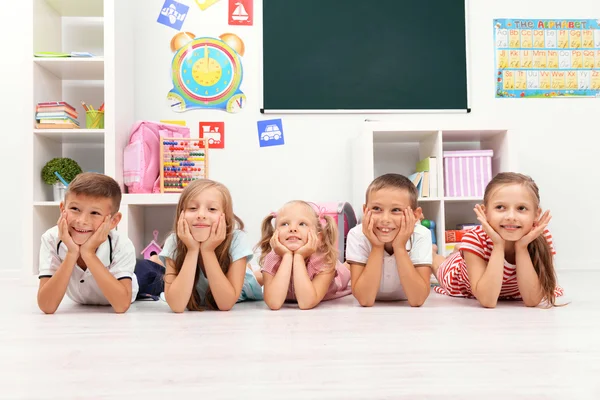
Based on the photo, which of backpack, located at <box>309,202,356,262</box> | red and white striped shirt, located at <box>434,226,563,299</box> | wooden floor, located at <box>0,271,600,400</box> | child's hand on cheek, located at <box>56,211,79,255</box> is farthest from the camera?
backpack, located at <box>309,202,356,262</box>

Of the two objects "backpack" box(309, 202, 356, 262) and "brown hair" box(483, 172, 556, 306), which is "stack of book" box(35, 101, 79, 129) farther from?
"brown hair" box(483, 172, 556, 306)

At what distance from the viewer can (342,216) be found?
2.99 meters

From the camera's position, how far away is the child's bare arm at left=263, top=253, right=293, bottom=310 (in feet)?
5.96

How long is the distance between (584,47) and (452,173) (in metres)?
1.45

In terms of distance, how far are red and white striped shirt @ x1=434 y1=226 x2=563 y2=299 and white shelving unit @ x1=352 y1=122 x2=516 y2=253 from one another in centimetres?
91

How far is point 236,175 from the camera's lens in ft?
11.7

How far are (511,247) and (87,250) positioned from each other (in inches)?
55.3

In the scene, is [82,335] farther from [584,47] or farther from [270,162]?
[584,47]

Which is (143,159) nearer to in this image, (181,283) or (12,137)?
(12,137)

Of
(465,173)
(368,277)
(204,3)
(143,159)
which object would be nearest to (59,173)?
(143,159)

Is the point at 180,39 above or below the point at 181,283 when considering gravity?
above

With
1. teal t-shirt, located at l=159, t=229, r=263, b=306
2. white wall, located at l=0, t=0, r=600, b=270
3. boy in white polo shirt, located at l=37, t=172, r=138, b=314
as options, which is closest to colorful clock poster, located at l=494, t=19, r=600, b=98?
white wall, located at l=0, t=0, r=600, b=270

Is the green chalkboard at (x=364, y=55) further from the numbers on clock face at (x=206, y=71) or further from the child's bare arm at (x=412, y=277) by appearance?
the child's bare arm at (x=412, y=277)

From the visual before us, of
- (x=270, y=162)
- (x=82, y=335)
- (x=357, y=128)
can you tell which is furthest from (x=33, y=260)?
(x=357, y=128)
